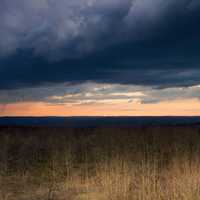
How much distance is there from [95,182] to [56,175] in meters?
1.72

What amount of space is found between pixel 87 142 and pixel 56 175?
28.0 ft

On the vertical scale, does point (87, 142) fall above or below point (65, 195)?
above

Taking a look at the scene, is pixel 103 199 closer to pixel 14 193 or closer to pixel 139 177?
pixel 139 177

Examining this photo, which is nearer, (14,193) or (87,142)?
(14,193)

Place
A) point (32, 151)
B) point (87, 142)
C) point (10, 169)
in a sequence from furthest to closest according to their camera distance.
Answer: point (87, 142) → point (32, 151) → point (10, 169)

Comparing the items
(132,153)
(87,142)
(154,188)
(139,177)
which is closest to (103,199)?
(154,188)

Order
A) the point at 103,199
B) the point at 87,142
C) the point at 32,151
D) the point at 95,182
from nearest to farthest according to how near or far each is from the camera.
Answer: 1. the point at 103,199
2. the point at 95,182
3. the point at 32,151
4. the point at 87,142

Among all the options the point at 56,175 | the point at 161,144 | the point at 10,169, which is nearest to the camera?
the point at 56,175

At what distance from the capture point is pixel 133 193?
25.5 feet

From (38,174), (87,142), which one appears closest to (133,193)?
(38,174)

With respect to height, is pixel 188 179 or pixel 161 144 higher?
pixel 161 144

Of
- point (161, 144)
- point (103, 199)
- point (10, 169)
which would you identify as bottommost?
point (103, 199)

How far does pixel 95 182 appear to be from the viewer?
923 centimetres

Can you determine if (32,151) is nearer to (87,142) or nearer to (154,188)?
(87,142)
